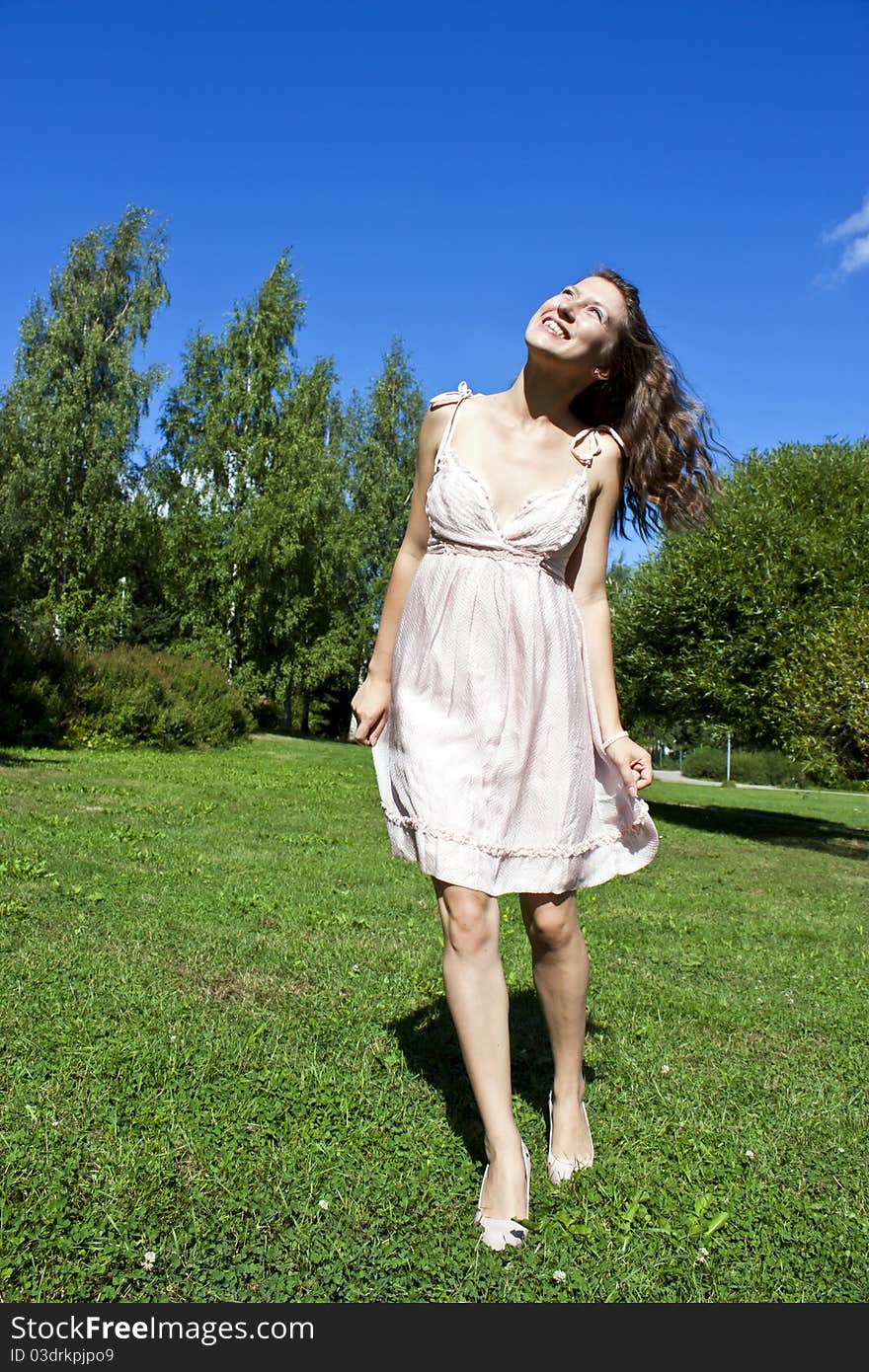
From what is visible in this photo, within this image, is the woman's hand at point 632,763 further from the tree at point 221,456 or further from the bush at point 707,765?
the bush at point 707,765

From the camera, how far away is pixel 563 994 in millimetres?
2939

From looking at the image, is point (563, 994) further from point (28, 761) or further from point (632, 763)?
point (28, 761)

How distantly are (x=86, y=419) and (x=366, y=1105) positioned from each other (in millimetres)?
28032

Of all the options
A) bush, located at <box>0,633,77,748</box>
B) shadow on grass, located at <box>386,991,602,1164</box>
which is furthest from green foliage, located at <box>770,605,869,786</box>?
bush, located at <box>0,633,77,748</box>

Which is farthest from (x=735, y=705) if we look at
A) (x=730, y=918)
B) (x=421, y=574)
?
(x=421, y=574)

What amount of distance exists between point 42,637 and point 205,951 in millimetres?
14929

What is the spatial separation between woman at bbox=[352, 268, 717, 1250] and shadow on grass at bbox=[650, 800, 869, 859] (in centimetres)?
1326

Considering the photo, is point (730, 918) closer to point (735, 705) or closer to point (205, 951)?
point (205, 951)

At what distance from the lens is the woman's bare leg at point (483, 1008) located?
2541 mm

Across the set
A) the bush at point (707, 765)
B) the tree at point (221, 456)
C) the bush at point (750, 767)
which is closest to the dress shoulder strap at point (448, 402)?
the tree at point (221, 456)

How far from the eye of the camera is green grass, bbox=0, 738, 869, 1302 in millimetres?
2260

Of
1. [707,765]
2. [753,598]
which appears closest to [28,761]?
[753,598]

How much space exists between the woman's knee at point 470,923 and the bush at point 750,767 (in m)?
50.3
